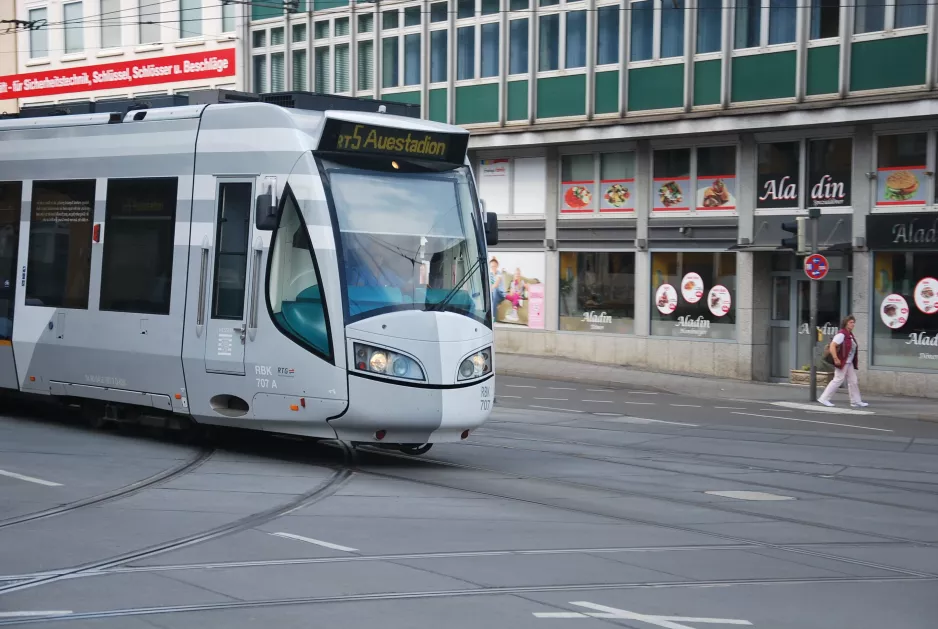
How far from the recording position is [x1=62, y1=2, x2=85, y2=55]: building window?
4588 centimetres

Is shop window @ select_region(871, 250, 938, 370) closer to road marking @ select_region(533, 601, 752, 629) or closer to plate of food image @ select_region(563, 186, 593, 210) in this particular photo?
plate of food image @ select_region(563, 186, 593, 210)

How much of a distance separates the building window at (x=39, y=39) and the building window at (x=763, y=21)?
92.3 feet

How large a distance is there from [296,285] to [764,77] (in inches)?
701

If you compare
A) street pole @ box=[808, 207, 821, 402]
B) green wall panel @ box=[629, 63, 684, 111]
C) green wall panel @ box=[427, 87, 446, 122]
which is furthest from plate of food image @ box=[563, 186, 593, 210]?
street pole @ box=[808, 207, 821, 402]

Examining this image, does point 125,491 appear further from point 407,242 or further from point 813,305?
point 813,305

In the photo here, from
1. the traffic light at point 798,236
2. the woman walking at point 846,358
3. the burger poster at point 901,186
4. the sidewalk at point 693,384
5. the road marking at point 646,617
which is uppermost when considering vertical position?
the burger poster at point 901,186

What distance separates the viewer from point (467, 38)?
3422 cm

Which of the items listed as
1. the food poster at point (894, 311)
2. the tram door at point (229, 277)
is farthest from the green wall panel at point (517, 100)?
the tram door at point (229, 277)

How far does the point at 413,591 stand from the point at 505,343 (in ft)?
87.2

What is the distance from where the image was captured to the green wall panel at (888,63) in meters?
25.7

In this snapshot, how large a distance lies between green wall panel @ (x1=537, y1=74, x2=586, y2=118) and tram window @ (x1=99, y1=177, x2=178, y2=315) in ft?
60.0

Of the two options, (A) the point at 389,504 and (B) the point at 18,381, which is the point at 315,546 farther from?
(B) the point at 18,381

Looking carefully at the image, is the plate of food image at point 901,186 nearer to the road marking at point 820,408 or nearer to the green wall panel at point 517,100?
the road marking at point 820,408

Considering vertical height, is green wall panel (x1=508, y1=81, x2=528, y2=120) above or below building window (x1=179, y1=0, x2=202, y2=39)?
below
